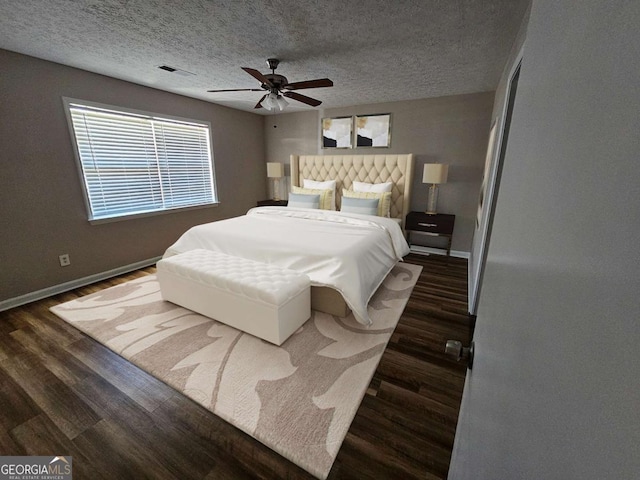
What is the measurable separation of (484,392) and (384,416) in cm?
110

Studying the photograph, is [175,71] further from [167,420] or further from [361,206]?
[167,420]

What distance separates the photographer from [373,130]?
4.25 metres

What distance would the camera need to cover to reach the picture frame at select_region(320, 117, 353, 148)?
14.5ft

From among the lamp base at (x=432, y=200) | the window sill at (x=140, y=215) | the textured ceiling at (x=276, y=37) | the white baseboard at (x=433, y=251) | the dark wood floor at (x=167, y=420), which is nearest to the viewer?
the dark wood floor at (x=167, y=420)

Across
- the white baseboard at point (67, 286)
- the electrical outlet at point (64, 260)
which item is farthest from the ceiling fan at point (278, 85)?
the white baseboard at point (67, 286)

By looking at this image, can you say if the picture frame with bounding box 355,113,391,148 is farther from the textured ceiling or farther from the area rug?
the area rug

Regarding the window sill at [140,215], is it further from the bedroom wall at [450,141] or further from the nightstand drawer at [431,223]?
the nightstand drawer at [431,223]

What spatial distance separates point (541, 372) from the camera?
0.33 metres

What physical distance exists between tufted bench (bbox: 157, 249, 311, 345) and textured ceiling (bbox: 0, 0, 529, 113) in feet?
6.09

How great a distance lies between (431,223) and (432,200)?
411mm

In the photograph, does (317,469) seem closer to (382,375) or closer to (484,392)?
(382,375)

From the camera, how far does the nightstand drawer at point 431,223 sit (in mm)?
3729

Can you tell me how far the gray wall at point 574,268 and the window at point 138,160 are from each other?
3.98 m

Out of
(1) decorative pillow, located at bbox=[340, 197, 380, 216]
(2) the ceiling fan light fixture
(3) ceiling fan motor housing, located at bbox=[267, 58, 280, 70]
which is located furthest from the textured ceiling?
(1) decorative pillow, located at bbox=[340, 197, 380, 216]
